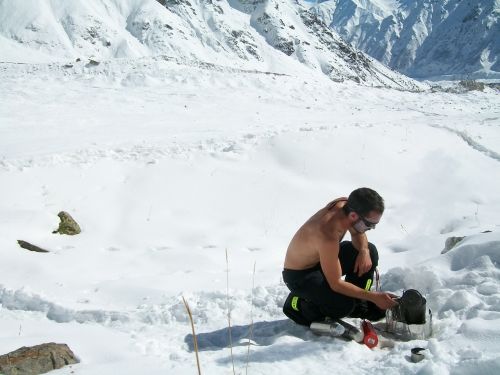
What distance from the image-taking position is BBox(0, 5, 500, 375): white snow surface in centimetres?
350

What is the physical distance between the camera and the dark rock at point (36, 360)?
298cm

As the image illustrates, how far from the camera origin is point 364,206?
3.27 metres

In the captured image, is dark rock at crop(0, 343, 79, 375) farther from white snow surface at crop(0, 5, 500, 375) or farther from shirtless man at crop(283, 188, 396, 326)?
shirtless man at crop(283, 188, 396, 326)

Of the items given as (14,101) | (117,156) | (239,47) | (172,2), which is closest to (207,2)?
(172,2)

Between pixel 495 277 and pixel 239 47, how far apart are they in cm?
10291

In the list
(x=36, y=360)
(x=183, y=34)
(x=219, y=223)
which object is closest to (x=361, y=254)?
(x=36, y=360)

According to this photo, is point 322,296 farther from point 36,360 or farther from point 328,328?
point 36,360

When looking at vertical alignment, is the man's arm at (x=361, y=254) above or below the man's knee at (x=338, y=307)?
above

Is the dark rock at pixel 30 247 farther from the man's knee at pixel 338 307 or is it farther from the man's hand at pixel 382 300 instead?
the man's hand at pixel 382 300

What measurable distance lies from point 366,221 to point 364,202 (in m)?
0.18

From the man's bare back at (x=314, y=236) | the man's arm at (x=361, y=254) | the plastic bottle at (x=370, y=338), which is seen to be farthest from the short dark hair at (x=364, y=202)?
the plastic bottle at (x=370, y=338)

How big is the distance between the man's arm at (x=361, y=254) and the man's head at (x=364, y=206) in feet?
1.46

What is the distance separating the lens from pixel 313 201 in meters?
8.10

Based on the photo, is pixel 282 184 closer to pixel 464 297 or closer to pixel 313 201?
pixel 313 201
